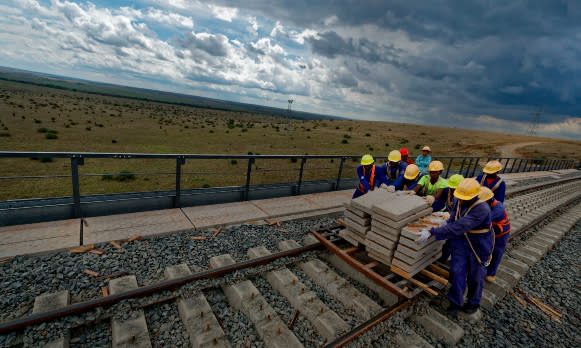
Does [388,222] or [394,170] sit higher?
[394,170]

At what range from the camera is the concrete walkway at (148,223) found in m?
5.05

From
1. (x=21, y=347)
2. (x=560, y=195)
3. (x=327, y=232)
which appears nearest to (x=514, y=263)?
(x=327, y=232)

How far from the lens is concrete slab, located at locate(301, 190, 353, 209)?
9.20m

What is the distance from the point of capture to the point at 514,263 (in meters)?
6.54

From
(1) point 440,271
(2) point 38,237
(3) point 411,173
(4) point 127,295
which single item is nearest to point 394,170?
(3) point 411,173

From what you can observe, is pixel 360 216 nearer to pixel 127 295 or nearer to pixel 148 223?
pixel 127 295

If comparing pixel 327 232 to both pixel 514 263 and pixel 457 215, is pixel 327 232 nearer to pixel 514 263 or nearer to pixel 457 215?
pixel 457 215

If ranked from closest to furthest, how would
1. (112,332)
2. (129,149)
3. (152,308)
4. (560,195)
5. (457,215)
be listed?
(112,332), (152,308), (457,215), (560,195), (129,149)

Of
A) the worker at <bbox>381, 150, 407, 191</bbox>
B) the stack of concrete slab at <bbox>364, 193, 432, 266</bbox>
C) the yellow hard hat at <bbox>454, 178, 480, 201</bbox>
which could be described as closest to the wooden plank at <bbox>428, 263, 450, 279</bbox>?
the stack of concrete slab at <bbox>364, 193, 432, 266</bbox>

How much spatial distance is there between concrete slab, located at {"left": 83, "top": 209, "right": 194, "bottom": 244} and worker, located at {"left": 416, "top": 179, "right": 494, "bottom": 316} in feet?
16.8

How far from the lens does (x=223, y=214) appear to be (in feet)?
24.0

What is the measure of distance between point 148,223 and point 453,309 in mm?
6348

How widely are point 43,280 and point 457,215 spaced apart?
6.64 meters

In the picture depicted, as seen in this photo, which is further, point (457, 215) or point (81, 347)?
point (457, 215)
